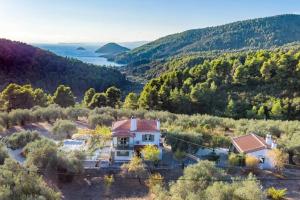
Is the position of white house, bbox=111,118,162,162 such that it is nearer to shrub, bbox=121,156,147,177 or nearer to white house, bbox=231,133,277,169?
shrub, bbox=121,156,147,177

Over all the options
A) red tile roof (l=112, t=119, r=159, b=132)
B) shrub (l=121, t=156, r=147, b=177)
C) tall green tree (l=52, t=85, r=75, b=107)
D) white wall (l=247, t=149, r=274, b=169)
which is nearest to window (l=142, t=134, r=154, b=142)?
red tile roof (l=112, t=119, r=159, b=132)

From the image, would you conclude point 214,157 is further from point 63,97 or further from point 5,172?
point 63,97

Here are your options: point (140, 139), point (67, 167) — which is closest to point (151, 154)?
point (140, 139)

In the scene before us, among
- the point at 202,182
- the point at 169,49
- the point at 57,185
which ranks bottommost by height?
the point at 57,185

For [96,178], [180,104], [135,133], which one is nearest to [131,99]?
[180,104]

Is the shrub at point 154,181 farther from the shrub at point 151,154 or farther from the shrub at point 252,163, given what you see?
the shrub at point 252,163

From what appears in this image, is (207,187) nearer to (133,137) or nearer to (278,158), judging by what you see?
(278,158)

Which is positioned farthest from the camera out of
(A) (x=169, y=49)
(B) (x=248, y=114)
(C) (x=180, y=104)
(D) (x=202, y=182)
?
(A) (x=169, y=49)
